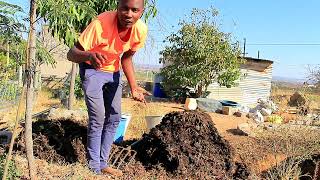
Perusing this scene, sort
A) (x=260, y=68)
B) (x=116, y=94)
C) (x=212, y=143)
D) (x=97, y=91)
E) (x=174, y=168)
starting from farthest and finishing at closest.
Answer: (x=260, y=68), (x=212, y=143), (x=174, y=168), (x=116, y=94), (x=97, y=91)

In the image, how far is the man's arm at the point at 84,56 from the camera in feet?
9.13

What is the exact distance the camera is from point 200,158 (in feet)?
14.1

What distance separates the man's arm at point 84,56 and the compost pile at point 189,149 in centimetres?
151

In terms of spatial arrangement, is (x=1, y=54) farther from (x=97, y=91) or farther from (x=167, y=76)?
(x=167, y=76)

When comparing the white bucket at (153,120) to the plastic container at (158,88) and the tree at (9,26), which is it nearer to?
the tree at (9,26)

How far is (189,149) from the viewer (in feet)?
14.1

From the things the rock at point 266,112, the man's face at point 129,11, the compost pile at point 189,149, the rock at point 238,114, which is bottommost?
the rock at point 238,114

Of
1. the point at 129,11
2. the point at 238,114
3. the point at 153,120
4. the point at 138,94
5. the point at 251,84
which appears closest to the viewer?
the point at 129,11

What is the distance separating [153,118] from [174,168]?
5.93 ft

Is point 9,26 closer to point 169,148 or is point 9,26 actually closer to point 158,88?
point 169,148

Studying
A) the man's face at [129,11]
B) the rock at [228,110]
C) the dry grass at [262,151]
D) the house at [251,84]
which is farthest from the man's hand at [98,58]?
the house at [251,84]

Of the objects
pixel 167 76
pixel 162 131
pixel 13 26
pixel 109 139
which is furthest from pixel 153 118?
pixel 167 76

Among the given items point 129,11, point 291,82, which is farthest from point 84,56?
point 291,82

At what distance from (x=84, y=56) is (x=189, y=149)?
1759 millimetres
